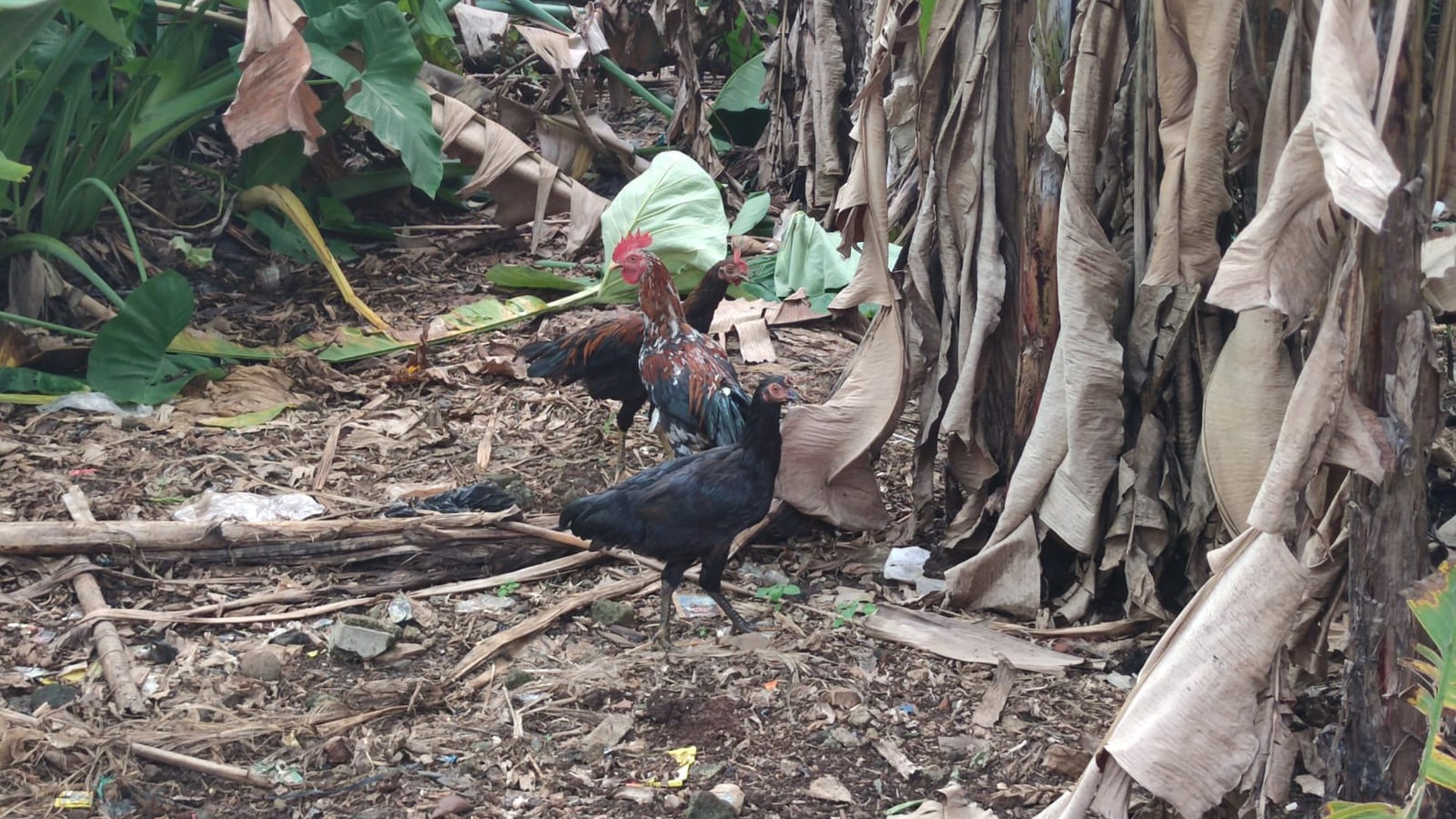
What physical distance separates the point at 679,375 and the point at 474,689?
1.62 metres

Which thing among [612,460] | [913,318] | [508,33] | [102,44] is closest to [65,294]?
[102,44]

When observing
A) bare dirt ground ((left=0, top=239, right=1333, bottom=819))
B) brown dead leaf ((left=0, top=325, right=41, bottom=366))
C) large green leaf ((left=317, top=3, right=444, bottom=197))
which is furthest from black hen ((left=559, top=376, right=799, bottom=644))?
brown dead leaf ((left=0, top=325, right=41, bottom=366))

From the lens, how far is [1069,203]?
132 inches

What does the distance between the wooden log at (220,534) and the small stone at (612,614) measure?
1.69ft

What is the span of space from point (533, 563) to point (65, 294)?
330cm

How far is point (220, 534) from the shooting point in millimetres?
4137

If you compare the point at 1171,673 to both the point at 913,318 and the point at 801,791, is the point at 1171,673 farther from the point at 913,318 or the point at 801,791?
the point at 913,318

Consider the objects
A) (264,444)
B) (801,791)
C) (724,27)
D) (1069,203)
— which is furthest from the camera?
(724,27)

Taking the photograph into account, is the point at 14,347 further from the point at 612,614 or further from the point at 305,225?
the point at 612,614

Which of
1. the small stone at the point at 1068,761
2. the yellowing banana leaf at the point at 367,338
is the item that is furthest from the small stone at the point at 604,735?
the yellowing banana leaf at the point at 367,338

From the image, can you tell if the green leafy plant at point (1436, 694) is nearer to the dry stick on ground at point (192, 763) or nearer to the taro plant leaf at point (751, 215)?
the dry stick on ground at point (192, 763)

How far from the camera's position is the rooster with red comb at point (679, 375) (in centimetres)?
462

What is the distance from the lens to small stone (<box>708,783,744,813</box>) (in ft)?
9.67

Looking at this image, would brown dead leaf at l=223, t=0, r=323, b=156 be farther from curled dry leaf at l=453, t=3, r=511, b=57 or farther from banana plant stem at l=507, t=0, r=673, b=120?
banana plant stem at l=507, t=0, r=673, b=120
